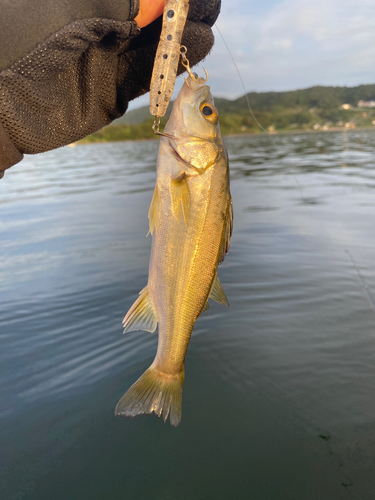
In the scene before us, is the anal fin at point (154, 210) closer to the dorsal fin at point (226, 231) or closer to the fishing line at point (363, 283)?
the dorsal fin at point (226, 231)

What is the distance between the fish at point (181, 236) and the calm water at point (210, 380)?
0.53 metres

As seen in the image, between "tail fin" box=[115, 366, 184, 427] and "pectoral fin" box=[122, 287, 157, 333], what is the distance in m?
0.32

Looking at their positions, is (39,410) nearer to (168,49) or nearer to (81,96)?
(81,96)

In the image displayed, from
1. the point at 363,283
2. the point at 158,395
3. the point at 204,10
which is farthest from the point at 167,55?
the point at 363,283

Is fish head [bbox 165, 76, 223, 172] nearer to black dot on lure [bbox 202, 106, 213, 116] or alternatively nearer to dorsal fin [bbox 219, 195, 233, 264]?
black dot on lure [bbox 202, 106, 213, 116]

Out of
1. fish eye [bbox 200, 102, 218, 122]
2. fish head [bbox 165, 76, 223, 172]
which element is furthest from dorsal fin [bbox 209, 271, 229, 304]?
fish eye [bbox 200, 102, 218, 122]

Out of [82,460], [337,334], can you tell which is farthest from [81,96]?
[337,334]

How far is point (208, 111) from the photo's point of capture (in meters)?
2.38

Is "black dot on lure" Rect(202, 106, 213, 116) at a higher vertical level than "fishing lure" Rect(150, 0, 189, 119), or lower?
lower

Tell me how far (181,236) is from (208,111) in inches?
32.4

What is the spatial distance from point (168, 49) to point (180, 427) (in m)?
2.56

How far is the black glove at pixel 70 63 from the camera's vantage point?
69.0 inches

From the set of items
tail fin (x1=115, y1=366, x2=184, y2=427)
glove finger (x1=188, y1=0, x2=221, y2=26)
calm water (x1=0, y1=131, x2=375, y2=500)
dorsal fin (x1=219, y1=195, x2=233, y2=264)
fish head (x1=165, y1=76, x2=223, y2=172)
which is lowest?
calm water (x1=0, y1=131, x2=375, y2=500)

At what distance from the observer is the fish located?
89.0 inches
